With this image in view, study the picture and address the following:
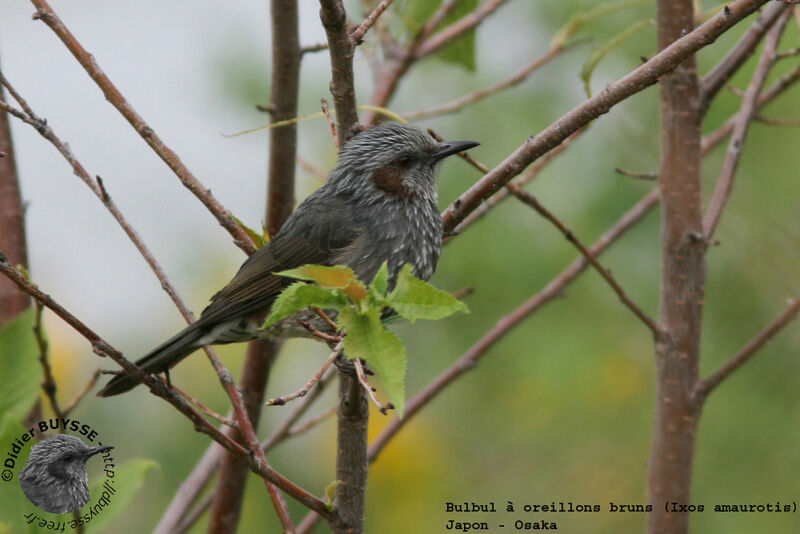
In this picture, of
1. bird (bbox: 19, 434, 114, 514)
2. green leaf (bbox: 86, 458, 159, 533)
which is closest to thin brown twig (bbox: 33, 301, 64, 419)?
bird (bbox: 19, 434, 114, 514)

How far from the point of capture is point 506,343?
17.3 feet

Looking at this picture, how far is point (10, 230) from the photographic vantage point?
3.10 metres

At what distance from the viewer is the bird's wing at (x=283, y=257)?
3.49 meters

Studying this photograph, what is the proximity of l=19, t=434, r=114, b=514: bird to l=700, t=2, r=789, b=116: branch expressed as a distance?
6.89 ft

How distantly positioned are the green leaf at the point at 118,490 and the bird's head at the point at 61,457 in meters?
0.08

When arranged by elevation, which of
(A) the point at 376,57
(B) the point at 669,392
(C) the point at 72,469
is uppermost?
(A) the point at 376,57

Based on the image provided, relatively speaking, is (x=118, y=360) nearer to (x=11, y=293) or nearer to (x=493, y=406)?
(x=11, y=293)

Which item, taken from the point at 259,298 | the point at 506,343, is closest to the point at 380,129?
the point at 259,298

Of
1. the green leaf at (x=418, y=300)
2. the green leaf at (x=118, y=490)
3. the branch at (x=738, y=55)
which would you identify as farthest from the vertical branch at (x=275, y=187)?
the green leaf at (x=418, y=300)

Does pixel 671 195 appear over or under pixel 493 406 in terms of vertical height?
under

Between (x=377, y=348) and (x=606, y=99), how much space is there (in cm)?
96

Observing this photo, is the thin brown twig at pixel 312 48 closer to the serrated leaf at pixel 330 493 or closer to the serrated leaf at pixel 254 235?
the serrated leaf at pixel 254 235

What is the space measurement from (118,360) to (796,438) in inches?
143

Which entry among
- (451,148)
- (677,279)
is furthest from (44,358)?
(677,279)
